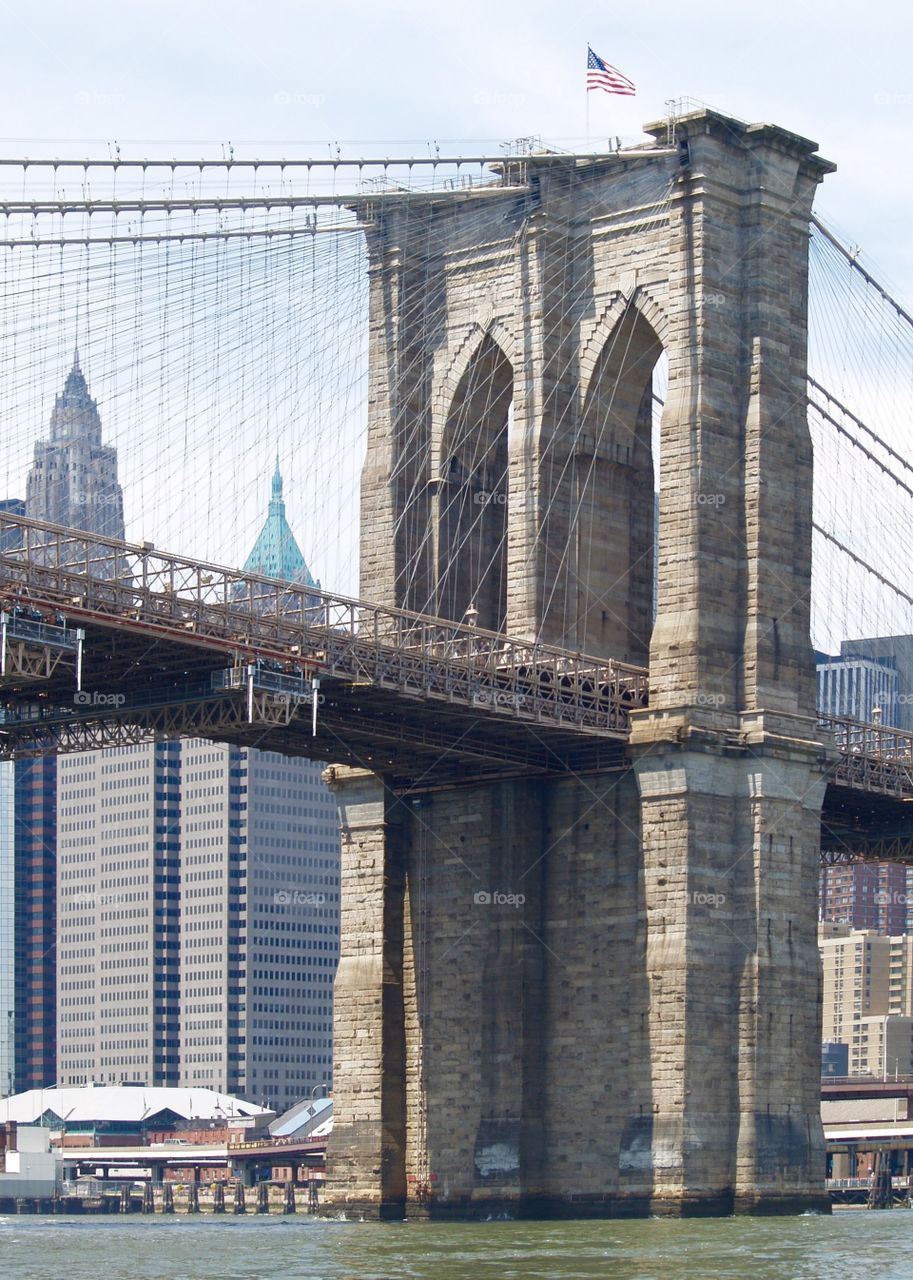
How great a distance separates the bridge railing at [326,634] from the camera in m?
72.8

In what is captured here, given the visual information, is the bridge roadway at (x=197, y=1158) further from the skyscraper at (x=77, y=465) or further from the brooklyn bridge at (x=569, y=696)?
the brooklyn bridge at (x=569, y=696)

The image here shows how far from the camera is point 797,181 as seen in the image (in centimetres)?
9106

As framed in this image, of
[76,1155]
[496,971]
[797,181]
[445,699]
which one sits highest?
[797,181]

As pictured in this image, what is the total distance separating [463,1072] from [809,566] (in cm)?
1909

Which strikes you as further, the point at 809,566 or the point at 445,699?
the point at 809,566

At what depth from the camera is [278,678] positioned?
256 ft

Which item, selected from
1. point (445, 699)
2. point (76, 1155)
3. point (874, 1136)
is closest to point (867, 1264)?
point (445, 699)

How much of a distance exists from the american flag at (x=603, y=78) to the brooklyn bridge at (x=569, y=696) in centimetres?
209

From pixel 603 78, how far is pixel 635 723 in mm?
19551

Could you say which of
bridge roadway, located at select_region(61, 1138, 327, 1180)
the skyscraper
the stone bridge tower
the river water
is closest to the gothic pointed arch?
the stone bridge tower

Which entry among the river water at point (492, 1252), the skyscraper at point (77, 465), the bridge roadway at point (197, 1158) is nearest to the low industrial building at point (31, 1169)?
the bridge roadway at point (197, 1158)

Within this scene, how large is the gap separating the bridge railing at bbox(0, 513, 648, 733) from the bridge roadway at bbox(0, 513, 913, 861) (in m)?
0.07

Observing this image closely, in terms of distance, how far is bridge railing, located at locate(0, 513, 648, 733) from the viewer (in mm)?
72812

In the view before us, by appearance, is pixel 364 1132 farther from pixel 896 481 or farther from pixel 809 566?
pixel 896 481
